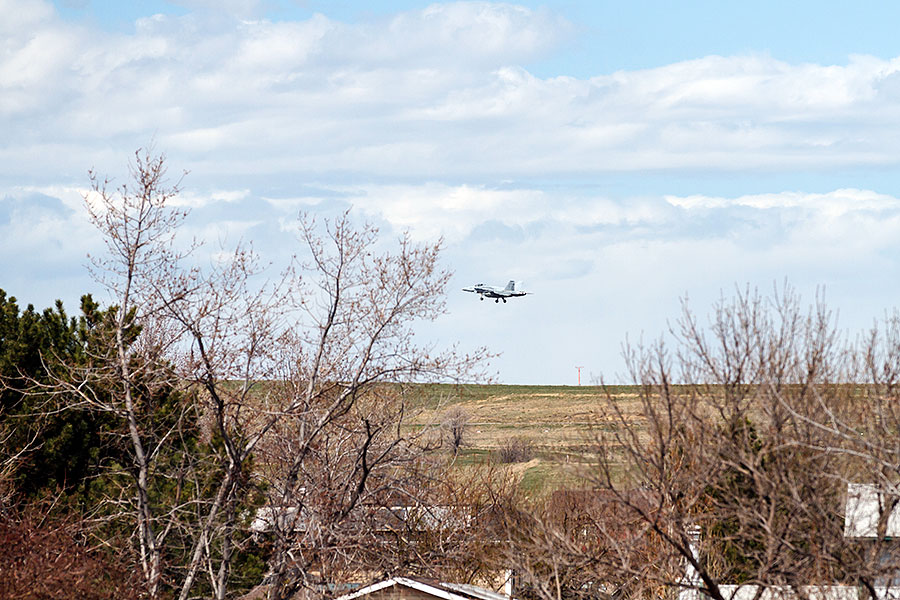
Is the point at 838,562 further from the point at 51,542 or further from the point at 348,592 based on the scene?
the point at 51,542

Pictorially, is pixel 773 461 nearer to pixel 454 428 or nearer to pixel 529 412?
pixel 454 428

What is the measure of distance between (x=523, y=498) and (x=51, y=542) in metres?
22.1

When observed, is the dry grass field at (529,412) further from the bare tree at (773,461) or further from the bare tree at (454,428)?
the bare tree at (773,461)

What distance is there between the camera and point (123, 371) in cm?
1856

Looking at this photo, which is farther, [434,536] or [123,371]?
[434,536]

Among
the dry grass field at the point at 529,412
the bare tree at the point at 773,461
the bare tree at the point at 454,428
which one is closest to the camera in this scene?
the bare tree at the point at 773,461

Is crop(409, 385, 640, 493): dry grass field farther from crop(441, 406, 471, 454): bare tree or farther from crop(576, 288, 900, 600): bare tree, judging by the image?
Answer: crop(576, 288, 900, 600): bare tree

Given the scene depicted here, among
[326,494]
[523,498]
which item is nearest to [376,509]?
[326,494]

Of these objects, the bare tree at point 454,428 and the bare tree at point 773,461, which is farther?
the bare tree at point 454,428

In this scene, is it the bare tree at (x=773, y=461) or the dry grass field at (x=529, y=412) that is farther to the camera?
the dry grass field at (x=529, y=412)

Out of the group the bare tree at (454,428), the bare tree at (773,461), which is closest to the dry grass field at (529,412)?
the bare tree at (454,428)

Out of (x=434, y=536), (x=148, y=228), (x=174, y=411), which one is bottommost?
(x=434, y=536)

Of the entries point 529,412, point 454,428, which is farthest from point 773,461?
point 529,412

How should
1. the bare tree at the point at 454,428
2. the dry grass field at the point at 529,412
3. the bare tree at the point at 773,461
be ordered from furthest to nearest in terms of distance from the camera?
the dry grass field at the point at 529,412, the bare tree at the point at 454,428, the bare tree at the point at 773,461
